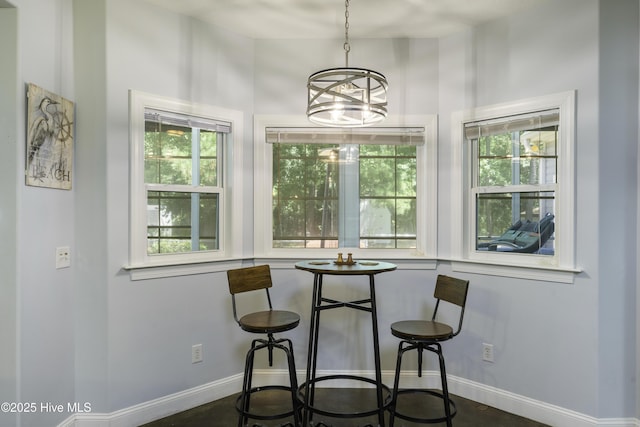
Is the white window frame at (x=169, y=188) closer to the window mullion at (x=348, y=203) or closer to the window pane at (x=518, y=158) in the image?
the window mullion at (x=348, y=203)

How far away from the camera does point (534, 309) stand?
255cm

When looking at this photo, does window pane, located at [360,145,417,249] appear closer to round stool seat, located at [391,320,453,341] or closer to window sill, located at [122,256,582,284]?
window sill, located at [122,256,582,284]

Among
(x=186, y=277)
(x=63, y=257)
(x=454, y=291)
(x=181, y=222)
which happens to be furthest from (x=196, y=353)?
(x=454, y=291)

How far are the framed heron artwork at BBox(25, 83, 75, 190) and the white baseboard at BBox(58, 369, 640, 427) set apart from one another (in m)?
1.40

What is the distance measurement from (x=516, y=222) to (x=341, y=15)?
1877 mm

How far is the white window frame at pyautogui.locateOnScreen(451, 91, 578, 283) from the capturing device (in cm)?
240

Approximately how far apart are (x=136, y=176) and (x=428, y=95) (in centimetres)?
218

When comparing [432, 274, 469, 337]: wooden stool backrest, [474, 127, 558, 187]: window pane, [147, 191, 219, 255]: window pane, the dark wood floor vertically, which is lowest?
the dark wood floor

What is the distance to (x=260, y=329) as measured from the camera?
2.26 m

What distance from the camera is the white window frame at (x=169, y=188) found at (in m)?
2.49

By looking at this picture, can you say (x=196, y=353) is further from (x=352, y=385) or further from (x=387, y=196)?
(x=387, y=196)

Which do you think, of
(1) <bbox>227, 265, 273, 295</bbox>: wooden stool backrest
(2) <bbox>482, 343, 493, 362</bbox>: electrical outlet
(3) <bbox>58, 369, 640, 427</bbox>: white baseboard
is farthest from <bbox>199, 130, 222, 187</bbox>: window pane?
(2) <bbox>482, 343, 493, 362</bbox>: electrical outlet

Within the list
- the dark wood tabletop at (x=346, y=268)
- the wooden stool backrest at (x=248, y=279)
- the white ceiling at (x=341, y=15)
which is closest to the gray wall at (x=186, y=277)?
the white ceiling at (x=341, y=15)

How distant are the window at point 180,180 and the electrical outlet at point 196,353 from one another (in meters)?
0.60
